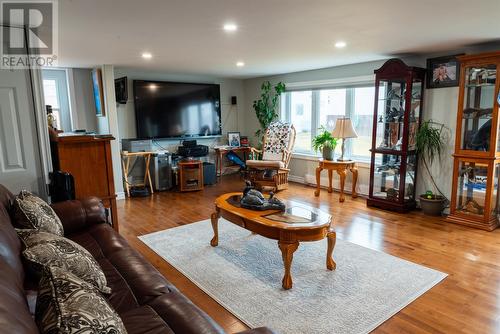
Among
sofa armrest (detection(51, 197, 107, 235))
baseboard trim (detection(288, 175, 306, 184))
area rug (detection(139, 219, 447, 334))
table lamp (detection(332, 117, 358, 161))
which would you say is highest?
table lamp (detection(332, 117, 358, 161))

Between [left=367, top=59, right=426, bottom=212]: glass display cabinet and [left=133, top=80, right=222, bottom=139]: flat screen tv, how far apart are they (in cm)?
342

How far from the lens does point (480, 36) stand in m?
3.31

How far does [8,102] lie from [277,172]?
381 centimetres

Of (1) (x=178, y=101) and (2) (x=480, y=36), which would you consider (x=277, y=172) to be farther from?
(2) (x=480, y=36)

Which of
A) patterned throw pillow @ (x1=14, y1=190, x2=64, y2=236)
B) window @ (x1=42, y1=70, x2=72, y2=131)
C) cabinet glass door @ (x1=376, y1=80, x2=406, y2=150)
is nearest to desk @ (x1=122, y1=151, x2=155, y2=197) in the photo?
window @ (x1=42, y1=70, x2=72, y2=131)

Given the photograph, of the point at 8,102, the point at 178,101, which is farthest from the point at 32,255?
the point at 178,101

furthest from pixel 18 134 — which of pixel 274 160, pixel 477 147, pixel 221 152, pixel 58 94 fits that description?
pixel 477 147

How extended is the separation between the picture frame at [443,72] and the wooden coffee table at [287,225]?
2686mm

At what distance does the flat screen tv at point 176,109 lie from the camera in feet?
19.4

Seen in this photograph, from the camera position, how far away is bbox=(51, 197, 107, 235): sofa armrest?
2510mm

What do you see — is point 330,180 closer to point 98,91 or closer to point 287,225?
point 287,225

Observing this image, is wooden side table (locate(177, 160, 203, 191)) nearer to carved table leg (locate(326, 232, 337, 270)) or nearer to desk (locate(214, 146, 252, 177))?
desk (locate(214, 146, 252, 177))

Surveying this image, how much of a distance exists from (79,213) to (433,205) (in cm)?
408

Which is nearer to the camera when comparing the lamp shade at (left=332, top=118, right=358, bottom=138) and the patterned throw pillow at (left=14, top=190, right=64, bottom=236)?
the patterned throw pillow at (left=14, top=190, right=64, bottom=236)
